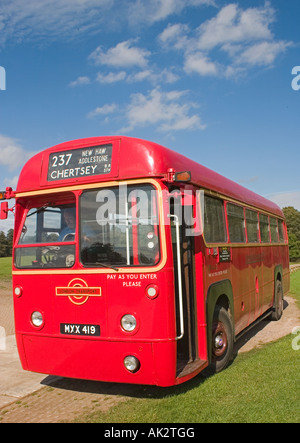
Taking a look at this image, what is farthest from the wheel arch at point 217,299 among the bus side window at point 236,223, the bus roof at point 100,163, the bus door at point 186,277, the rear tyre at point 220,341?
the bus roof at point 100,163

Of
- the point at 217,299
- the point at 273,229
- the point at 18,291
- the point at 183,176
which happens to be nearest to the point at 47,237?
the point at 18,291

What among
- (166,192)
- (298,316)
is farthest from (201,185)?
(298,316)

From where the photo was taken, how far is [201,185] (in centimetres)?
631

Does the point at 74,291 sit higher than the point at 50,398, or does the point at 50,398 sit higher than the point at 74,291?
the point at 74,291

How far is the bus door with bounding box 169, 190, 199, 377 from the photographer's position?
18.3ft

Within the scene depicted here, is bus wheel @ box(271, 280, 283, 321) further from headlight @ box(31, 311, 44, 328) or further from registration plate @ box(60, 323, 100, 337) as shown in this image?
headlight @ box(31, 311, 44, 328)

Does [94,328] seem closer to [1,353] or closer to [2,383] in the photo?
[2,383]

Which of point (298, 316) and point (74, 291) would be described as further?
point (298, 316)

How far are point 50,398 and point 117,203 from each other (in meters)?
2.91

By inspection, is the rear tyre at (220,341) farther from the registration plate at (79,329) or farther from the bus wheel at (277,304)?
the bus wheel at (277,304)

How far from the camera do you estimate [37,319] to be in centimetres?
566

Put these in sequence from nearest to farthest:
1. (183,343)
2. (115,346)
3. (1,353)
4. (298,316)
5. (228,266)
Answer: (115,346) < (183,343) < (228,266) < (1,353) < (298,316)
